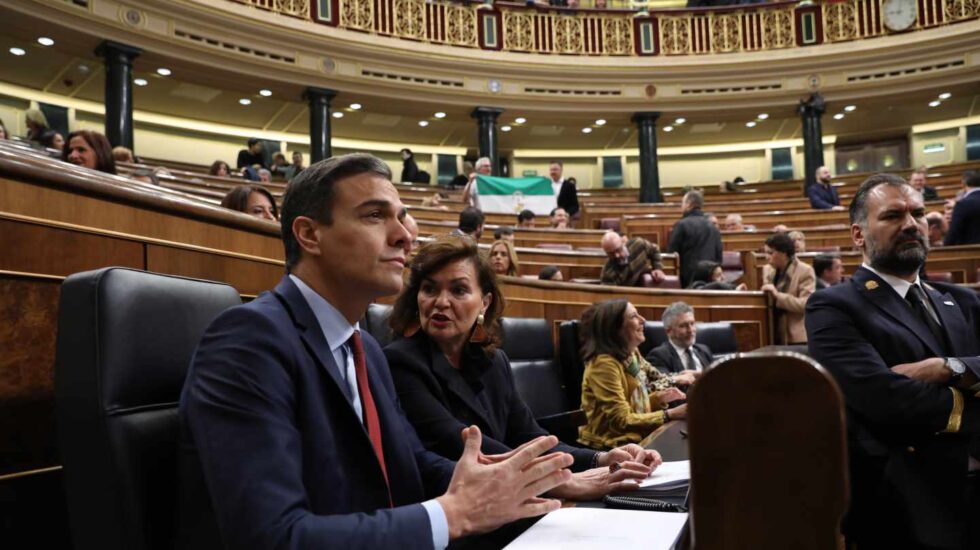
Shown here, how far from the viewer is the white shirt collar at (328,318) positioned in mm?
975

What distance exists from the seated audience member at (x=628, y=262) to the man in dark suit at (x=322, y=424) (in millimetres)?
3721

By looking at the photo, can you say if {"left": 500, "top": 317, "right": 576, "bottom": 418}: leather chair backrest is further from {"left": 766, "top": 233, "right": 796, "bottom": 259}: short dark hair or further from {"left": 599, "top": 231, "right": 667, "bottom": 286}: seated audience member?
{"left": 766, "top": 233, "right": 796, "bottom": 259}: short dark hair

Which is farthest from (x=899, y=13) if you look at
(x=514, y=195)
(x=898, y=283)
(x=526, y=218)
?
(x=898, y=283)

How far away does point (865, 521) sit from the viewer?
166cm

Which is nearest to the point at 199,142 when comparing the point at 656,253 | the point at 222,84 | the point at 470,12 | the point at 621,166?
the point at 222,84

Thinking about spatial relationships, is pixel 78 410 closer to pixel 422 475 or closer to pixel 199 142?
pixel 422 475

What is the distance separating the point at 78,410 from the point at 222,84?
353 inches

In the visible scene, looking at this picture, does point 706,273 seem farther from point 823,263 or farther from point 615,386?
point 615,386

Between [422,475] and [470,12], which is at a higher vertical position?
[470,12]

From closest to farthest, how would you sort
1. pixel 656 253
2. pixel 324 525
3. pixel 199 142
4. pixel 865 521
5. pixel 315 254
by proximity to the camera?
pixel 324 525 < pixel 315 254 < pixel 865 521 < pixel 656 253 < pixel 199 142

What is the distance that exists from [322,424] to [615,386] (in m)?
1.78

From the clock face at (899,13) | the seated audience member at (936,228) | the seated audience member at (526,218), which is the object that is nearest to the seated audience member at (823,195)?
the seated audience member at (936,228)

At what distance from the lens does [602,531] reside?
Result: 0.87m

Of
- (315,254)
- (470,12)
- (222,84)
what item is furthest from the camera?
(470,12)
